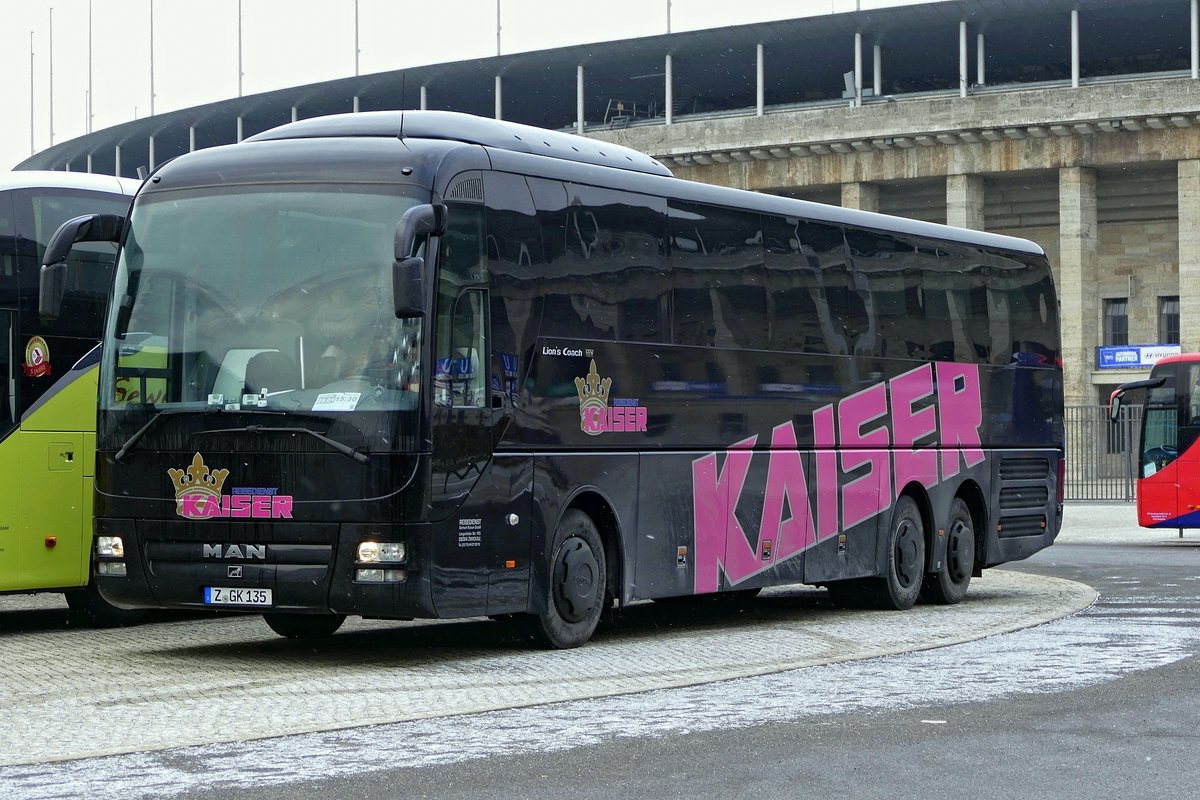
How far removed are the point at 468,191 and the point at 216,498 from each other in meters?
2.54

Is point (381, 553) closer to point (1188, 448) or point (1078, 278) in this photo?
point (1188, 448)

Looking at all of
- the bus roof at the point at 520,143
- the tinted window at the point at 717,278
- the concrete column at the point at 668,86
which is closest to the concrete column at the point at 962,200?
the concrete column at the point at 668,86

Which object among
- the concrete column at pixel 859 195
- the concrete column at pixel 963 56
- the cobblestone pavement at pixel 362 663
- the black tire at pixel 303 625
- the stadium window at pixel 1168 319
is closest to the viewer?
the cobblestone pavement at pixel 362 663

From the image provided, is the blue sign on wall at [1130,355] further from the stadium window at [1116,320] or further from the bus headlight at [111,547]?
the bus headlight at [111,547]

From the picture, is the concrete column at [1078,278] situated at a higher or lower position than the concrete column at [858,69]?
lower

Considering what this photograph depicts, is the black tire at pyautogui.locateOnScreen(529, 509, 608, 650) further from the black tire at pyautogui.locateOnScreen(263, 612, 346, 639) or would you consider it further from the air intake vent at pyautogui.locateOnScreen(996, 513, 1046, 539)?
the air intake vent at pyautogui.locateOnScreen(996, 513, 1046, 539)

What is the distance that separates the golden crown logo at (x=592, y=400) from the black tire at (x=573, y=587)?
2.01ft

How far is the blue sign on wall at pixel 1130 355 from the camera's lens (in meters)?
60.6

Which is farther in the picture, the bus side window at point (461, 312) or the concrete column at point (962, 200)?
the concrete column at point (962, 200)

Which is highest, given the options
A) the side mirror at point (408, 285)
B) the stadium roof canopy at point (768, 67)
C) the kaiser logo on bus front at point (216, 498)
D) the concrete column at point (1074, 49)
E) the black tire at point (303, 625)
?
the stadium roof canopy at point (768, 67)

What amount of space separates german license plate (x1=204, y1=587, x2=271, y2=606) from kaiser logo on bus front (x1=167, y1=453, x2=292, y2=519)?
46cm

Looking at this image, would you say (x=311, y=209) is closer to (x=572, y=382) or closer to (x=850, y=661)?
(x=572, y=382)

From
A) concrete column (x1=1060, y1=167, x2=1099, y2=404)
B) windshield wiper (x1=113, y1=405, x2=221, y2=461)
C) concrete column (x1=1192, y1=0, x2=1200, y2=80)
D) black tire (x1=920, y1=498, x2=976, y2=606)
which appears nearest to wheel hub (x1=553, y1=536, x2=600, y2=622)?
windshield wiper (x1=113, y1=405, x2=221, y2=461)

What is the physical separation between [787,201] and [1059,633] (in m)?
4.27
